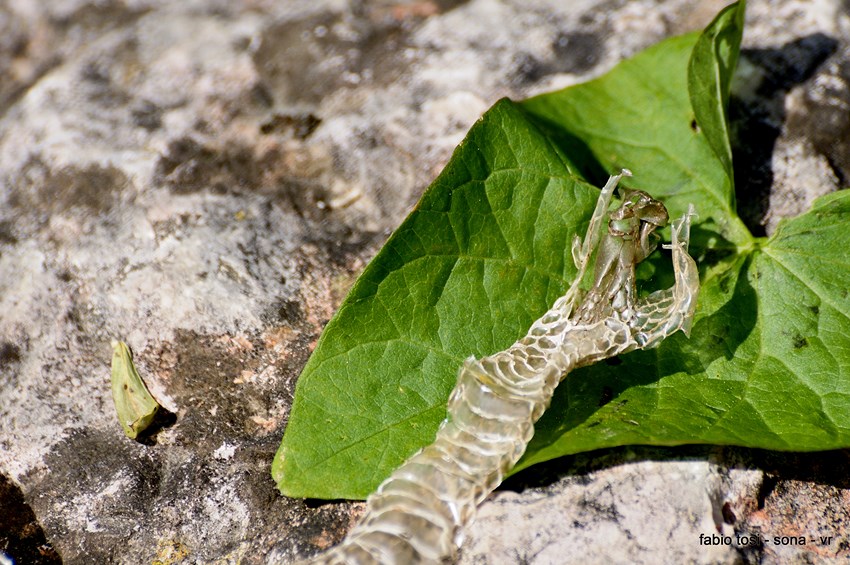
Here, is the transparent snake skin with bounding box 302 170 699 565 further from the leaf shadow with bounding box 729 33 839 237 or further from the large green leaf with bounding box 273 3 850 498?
the leaf shadow with bounding box 729 33 839 237

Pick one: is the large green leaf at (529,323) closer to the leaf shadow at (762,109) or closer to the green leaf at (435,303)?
the green leaf at (435,303)

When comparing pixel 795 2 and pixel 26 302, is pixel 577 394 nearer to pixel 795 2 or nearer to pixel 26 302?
pixel 26 302

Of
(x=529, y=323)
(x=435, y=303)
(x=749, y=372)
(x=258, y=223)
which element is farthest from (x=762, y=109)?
(x=258, y=223)

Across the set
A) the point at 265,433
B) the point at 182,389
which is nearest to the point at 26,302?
the point at 182,389

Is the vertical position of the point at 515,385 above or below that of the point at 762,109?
above

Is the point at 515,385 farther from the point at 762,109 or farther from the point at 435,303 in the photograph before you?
the point at 762,109

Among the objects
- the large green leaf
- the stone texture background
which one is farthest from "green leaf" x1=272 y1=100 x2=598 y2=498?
the stone texture background

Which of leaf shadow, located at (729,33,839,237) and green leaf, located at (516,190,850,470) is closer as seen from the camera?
green leaf, located at (516,190,850,470)
